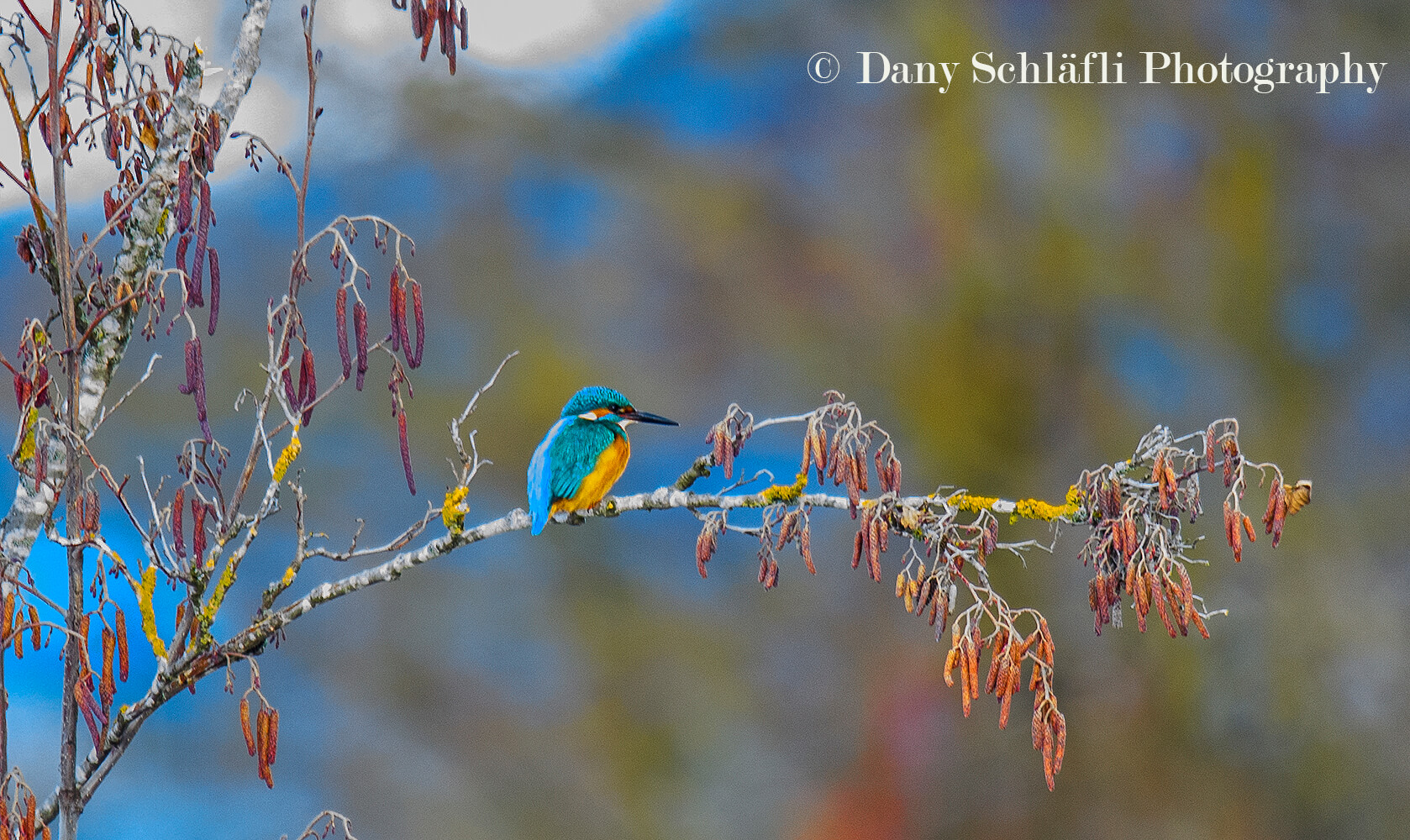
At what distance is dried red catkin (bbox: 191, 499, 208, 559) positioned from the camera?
144 cm

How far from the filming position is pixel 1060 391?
26.3 ft

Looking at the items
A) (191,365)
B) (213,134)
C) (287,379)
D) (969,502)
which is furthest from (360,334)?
(969,502)

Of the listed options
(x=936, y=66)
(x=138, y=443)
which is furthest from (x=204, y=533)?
(x=936, y=66)

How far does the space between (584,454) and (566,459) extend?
5 centimetres

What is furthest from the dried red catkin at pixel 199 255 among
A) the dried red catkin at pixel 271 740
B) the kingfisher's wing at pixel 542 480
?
the kingfisher's wing at pixel 542 480

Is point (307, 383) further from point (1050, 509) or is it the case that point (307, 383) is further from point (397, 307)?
point (1050, 509)

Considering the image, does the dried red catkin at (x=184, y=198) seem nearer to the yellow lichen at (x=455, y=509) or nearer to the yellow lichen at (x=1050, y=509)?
the yellow lichen at (x=455, y=509)

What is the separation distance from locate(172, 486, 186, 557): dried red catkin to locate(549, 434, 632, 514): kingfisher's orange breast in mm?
1075

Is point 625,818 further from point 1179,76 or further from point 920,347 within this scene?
point 1179,76

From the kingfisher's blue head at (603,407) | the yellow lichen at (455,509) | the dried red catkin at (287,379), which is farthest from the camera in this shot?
the kingfisher's blue head at (603,407)

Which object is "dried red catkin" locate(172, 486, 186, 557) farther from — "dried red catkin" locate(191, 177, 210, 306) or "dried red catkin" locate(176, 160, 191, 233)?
"dried red catkin" locate(176, 160, 191, 233)

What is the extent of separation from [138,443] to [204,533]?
4390 mm

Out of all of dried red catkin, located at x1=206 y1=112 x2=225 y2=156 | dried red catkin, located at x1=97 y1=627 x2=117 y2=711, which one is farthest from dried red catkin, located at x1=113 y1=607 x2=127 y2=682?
dried red catkin, located at x1=206 y1=112 x2=225 y2=156

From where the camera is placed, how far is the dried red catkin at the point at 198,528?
144cm
